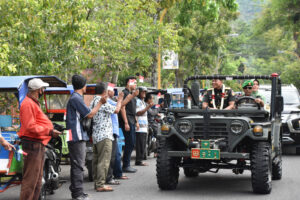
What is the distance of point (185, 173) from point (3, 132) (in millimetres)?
4407

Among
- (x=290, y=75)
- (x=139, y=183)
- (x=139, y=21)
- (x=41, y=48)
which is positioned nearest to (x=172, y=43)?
(x=139, y=21)

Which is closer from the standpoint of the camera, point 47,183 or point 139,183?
point 47,183

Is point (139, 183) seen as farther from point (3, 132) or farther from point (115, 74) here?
point (115, 74)

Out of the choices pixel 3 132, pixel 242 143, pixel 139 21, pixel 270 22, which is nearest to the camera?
pixel 3 132

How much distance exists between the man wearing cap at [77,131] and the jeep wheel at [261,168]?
264 centimetres

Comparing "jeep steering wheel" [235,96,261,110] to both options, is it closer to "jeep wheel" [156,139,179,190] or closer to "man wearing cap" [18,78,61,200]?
"jeep wheel" [156,139,179,190]

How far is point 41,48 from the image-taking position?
15062mm

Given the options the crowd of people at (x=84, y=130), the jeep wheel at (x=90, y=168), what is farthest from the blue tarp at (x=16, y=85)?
the jeep wheel at (x=90, y=168)

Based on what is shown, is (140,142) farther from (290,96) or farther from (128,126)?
(290,96)

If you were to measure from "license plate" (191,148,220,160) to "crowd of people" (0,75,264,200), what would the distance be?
1195mm

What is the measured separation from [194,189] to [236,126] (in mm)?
1575

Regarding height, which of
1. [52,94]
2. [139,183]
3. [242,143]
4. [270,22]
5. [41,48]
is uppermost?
[270,22]

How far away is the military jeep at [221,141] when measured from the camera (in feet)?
32.1

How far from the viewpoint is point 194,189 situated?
35.3 feet
